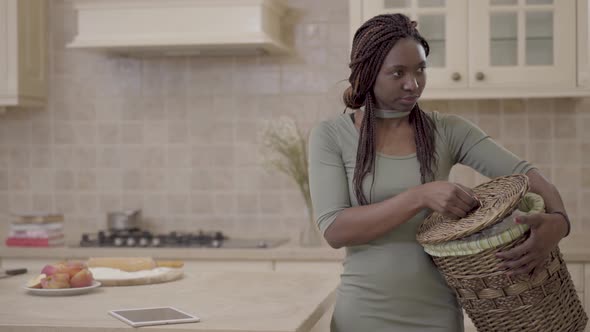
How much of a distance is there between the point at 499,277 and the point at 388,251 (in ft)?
0.96

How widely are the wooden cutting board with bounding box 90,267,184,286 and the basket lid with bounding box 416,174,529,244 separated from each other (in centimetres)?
94

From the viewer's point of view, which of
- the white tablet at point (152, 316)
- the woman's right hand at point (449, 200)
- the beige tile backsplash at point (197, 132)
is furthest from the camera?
the beige tile backsplash at point (197, 132)

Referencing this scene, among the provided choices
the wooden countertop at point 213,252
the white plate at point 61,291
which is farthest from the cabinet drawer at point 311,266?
the white plate at point 61,291

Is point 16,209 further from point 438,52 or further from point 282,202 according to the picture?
point 438,52

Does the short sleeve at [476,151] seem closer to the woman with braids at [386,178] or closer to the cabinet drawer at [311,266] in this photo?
the woman with braids at [386,178]

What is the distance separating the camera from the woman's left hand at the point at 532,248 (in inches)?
63.4

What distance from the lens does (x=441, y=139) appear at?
1935 millimetres

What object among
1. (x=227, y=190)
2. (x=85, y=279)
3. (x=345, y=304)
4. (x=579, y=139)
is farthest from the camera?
(x=227, y=190)

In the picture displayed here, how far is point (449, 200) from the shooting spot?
169 cm

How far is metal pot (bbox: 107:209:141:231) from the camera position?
409 centimetres

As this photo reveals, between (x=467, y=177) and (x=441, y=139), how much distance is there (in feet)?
6.76

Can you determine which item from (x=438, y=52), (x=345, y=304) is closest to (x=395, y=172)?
(x=345, y=304)

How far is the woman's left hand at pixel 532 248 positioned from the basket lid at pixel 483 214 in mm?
49

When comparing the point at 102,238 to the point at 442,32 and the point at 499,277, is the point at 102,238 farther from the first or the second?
the point at 499,277
